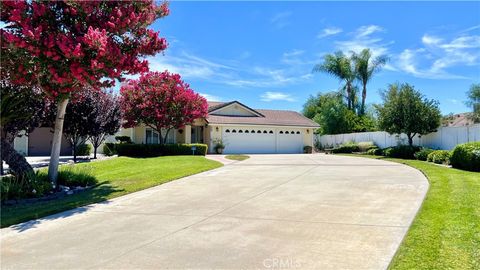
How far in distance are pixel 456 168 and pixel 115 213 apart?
1397cm

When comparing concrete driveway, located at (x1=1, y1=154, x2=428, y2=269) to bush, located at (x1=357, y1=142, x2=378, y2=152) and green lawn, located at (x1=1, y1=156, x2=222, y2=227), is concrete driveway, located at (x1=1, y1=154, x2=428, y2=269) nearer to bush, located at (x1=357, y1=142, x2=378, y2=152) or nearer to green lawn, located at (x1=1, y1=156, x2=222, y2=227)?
green lawn, located at (x1=1, y1=156, x2=222, y2=227)

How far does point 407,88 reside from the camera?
23.2 meters

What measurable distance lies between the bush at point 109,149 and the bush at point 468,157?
2052cm

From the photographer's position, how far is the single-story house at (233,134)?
28.7 meters

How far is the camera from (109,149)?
2669 cm

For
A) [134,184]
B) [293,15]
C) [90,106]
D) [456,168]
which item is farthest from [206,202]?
[90,106]

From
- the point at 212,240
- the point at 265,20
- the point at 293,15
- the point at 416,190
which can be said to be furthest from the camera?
the point at 265,20

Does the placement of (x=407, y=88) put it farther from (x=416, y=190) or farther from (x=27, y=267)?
(x=27, y=267)

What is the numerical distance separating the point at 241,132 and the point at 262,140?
2146 millimetres

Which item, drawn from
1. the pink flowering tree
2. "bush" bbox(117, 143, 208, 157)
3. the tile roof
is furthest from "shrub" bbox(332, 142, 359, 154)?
the pink flowering tree

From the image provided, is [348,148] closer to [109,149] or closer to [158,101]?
[158,101]

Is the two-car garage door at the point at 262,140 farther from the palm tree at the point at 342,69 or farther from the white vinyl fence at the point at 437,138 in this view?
the palm tree at the point at 342,69

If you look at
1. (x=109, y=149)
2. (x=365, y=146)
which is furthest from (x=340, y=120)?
(x=109, y=149)

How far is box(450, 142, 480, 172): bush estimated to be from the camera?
47.3 feet
